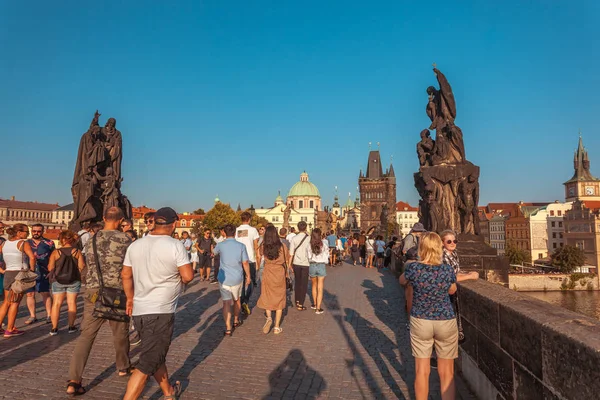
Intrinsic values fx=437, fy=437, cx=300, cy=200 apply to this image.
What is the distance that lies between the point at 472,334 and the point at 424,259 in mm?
1182

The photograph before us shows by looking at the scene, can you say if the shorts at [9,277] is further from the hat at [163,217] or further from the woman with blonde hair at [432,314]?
the woman with blonde hair at [432,314]

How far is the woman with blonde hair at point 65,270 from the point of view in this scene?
6.40 meters

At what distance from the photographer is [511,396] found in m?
3.29

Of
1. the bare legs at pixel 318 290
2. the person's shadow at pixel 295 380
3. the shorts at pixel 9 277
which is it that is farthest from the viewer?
the bare legs at pixel 318 290

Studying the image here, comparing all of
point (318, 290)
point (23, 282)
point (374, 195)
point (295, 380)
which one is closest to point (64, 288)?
point (23, 282)

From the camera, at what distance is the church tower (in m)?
109

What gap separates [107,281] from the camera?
4.61 m

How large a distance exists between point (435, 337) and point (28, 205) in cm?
14265

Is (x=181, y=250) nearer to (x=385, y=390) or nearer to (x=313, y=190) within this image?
(x=385, y=390)

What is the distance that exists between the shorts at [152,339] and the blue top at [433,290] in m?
2.20

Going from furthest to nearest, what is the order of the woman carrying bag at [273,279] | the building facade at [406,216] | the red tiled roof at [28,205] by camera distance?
the building facade at [406,216]
the red tiled roof at [28,205]
the woman carrying bag at [273,279]

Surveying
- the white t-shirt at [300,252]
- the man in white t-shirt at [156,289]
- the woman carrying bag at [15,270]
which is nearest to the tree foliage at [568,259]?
the white t-shirt at [300,252]

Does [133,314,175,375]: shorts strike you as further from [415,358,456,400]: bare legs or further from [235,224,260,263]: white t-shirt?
[235,224,260,263]: white t-shirt

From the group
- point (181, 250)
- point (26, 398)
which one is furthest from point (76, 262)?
point (181, 250)
